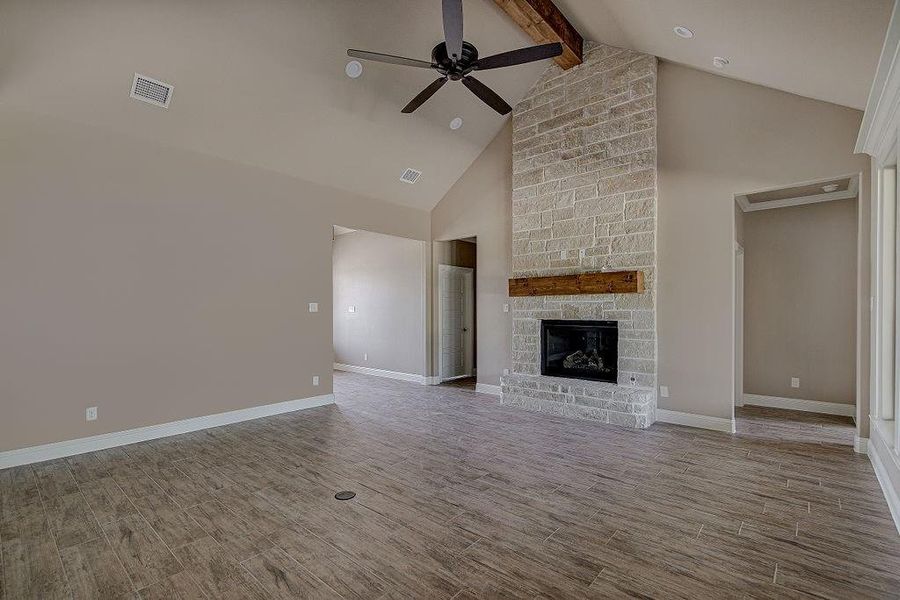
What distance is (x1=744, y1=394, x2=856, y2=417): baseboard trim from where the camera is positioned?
5.18 m

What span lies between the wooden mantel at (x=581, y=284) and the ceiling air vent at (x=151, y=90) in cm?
427

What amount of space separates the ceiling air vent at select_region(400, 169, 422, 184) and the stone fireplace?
1.44 meters

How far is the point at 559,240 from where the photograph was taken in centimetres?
566

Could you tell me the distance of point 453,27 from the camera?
330cm

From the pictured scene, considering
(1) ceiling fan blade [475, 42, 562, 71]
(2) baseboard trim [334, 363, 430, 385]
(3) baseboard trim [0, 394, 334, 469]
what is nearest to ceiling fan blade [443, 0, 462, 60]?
(1) ceiling fan blade [475, 42, 562, 71]

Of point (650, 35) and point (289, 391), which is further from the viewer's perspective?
point (289, 391)

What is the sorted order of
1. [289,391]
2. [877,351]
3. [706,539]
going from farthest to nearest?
1. [289,391]
2. [877,351]
3. [706,539]

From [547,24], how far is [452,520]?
16.1ft

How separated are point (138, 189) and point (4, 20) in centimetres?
152

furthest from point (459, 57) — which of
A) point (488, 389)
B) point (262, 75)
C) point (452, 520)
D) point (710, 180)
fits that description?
point (488, 389)

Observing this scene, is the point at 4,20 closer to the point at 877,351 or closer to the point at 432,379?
the point at 432,379

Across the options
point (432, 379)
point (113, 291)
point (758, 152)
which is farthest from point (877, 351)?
point (113, 291)

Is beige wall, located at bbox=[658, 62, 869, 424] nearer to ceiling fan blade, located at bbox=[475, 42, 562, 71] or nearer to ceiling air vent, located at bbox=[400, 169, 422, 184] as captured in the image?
ceiling fan blade, located at bbox=[475, 42, 562, 71]

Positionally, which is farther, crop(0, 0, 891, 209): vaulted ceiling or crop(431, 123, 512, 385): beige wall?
crop(431, 123, 512, 385): beige wall
